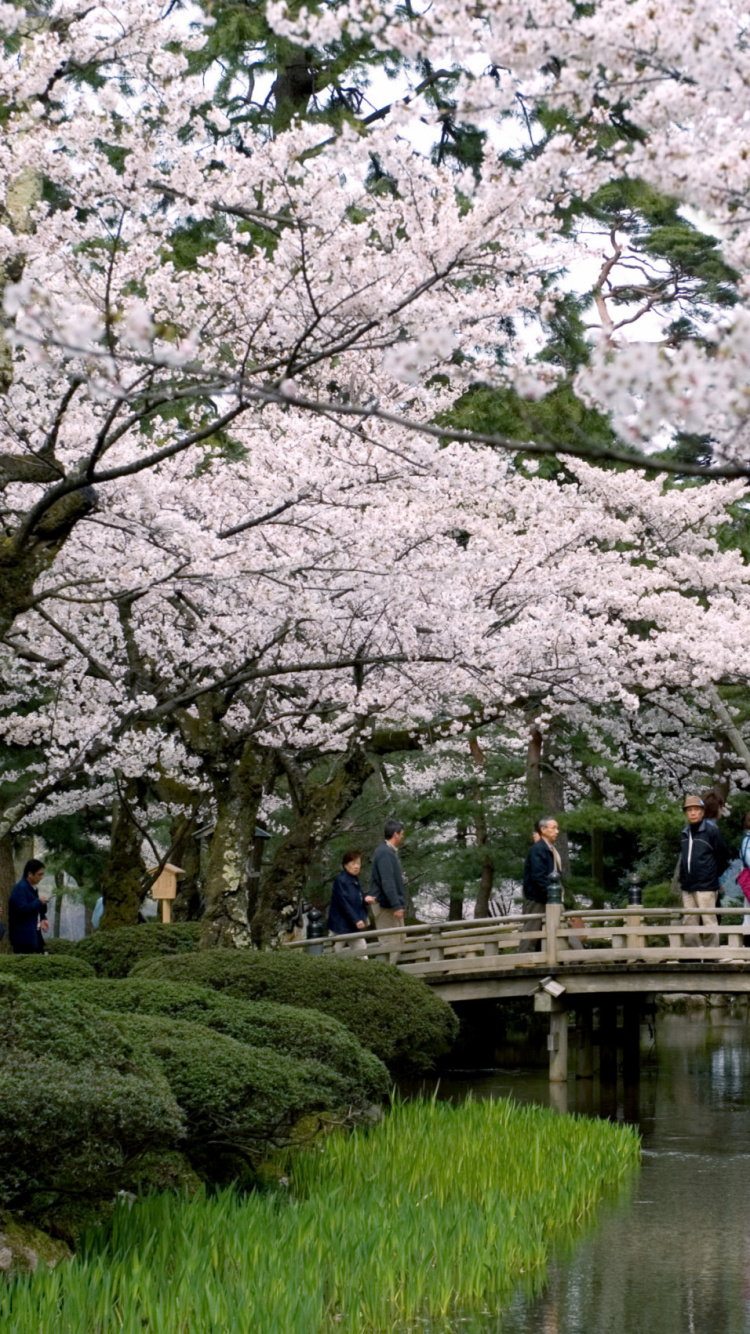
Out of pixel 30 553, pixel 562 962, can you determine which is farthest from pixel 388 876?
pixel 30 553

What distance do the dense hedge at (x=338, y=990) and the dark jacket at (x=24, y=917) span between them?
3127mm

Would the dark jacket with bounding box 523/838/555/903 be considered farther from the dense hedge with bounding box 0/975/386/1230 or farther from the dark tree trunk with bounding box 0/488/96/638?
the dark tree trunk with bounding box 0/488/96/638

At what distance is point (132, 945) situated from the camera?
1439cm

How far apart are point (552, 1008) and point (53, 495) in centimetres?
963

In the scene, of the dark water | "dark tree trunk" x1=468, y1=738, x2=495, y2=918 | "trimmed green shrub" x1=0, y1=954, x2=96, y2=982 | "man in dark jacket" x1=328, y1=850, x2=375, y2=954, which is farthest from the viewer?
"dark tree trunk" x1=468, y1=738, x2=495, y2=918

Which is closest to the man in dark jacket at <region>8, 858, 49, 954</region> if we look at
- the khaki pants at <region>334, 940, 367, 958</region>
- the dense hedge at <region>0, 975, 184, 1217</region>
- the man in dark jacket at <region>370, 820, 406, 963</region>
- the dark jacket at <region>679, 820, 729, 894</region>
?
the khaki pants at <region>334, 940, 367, 958</region>

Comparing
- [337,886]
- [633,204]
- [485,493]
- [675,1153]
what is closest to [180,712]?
[337,886]

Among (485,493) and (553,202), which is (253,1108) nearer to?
(553,202)

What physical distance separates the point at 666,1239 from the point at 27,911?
318 inches

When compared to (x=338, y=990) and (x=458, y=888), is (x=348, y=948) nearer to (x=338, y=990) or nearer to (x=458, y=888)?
(x=338, y=990)

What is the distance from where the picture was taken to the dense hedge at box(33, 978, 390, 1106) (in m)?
8.30

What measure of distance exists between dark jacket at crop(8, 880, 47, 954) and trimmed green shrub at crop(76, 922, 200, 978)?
52cm

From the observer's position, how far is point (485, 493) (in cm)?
1516

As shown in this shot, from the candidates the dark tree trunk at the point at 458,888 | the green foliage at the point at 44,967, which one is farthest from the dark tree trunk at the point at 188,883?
the green foliage at the point at 44,967
